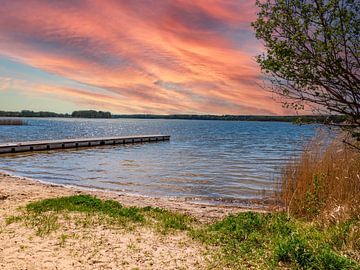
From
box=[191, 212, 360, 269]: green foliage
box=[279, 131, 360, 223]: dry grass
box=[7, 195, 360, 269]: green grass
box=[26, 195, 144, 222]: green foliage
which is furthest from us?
box=[26, 195, 144, 222]: green foliage

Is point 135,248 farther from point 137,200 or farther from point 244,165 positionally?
point 244,165

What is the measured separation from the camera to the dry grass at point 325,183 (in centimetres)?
726

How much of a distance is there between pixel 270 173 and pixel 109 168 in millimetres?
9918

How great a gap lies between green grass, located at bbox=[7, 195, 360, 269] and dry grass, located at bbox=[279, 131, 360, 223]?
1.73ft

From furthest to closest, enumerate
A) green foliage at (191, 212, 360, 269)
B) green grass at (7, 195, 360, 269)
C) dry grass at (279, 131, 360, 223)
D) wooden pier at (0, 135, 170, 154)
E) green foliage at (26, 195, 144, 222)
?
1. wooden pier at (0, 135, 170, 154)
2. green foliage at (26, 195, 144, 222)
3. dry grass at (279, 131, 360, 223)
4. green grass at (7, 195, 360, 269)
5. green foliage at (191, 212, 360, 269)

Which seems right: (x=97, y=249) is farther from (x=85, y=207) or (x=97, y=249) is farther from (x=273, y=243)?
(x=273, y=243)

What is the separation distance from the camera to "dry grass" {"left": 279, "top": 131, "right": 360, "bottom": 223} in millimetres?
7262

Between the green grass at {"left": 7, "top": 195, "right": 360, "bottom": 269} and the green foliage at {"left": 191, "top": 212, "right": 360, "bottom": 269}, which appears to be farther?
the green grass at {"left": 7, "top": 195, "right": 360, "bottom": 269}

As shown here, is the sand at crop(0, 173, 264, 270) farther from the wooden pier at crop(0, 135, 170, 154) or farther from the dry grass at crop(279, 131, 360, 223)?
the wooden pier at crop(0, 135, 170, 154)

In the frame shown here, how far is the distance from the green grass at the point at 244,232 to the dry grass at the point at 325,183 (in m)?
0.53

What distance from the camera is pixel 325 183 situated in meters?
8.41

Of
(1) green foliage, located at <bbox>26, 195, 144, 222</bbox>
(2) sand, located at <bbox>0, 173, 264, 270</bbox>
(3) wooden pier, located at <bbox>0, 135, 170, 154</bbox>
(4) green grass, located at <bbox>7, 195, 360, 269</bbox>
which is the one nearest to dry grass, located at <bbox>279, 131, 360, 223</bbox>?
(4) green grass, located at <bbox>7, 195, 360, 269</bbox>

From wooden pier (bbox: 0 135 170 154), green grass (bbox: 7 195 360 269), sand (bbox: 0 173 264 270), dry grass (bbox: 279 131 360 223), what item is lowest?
wooden pier (bbox: 0 135 170 154)

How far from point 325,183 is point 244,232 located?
111 inches
